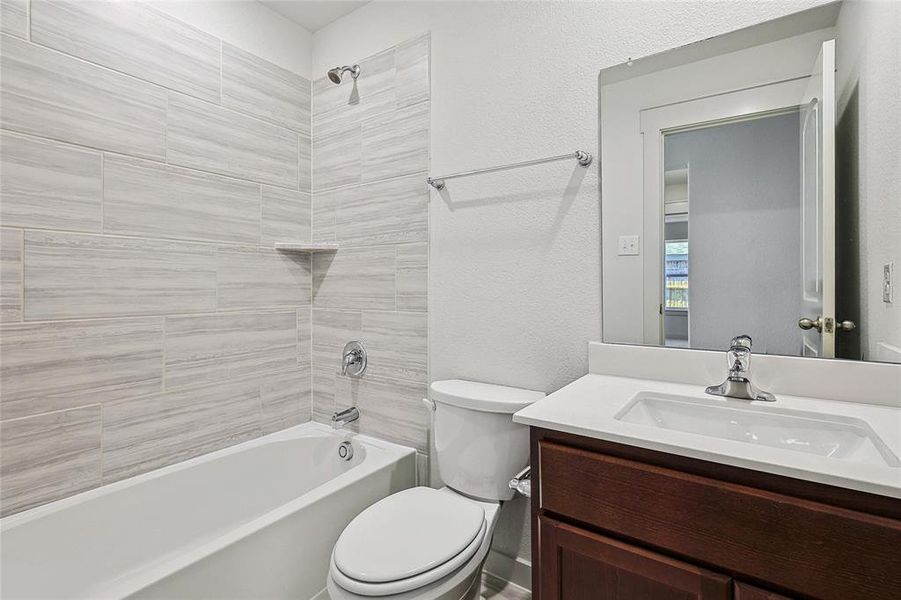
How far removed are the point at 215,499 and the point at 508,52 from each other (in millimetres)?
2122

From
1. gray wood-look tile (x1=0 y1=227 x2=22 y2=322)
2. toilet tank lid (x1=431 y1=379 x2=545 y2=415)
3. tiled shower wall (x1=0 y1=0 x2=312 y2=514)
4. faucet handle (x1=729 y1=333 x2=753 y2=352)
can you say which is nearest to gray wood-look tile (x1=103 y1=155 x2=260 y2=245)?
tiled shower wall (x1=0 y1=0 x2=312 y2=514)

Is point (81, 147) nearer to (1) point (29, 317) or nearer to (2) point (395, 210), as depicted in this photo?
(1) point (29, 317)

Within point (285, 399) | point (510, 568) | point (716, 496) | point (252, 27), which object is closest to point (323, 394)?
point (285, 399)

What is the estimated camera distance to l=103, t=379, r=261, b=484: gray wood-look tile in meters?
1.64

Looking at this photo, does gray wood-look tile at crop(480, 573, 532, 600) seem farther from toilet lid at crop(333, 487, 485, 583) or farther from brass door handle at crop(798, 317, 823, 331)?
brass door handle at crop(798, 317, 823, 331)

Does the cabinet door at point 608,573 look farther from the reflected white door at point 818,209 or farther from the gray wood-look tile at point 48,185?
the gray wood-look tile at point 48,185

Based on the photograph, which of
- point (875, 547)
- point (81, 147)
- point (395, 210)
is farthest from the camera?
point (395, 210)

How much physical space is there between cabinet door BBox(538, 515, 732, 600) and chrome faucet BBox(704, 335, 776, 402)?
49 cm

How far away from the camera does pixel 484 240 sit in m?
1.77

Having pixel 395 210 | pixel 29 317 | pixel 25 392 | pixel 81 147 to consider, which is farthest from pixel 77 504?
pixel 395 210

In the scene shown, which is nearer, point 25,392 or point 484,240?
point 25,392

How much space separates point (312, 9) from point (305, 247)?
45.1 inches

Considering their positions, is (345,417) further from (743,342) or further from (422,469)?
(743,342)

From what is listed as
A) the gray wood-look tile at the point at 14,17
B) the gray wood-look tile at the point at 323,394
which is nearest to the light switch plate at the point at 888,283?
the gray wood-look tile at the point at 323,394
